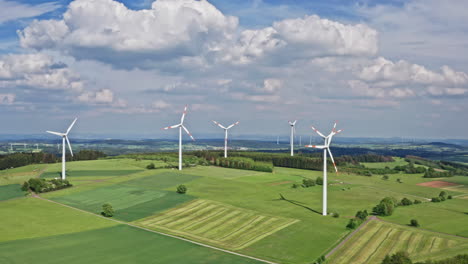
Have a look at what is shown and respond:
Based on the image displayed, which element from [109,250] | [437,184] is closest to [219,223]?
[109,250]

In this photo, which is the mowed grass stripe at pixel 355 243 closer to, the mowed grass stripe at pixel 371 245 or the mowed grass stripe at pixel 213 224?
the mowed grass stripe at pixel 371 245

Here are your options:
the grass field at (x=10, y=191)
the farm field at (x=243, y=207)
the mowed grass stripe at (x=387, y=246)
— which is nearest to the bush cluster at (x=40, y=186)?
the grass field at (x=10, y=191)

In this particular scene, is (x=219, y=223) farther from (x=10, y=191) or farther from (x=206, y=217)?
(x=10, y=191)

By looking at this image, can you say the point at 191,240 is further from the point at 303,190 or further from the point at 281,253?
the point at 303,190

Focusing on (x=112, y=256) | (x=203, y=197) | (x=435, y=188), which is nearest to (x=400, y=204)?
(x=435, y=188)

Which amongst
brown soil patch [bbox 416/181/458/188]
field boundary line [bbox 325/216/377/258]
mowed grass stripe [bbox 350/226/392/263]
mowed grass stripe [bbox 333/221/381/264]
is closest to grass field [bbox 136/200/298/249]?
field boundary line [bbox 325/216/377/258]

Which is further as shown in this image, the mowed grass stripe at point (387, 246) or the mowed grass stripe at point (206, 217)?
the mowed grass stripe at point (206, 217)
